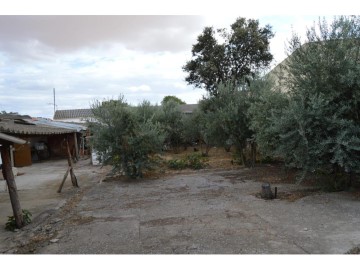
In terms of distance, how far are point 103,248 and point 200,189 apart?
17.2 ft

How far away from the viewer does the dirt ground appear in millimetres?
5055

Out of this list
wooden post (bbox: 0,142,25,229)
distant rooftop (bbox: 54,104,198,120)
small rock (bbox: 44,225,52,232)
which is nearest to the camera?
small rock (bbox: 44,225,52,232)

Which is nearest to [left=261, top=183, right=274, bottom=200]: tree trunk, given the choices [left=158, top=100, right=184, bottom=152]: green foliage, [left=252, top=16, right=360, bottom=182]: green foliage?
[left=252, top=16, right=360, bottom=182]: green foliage

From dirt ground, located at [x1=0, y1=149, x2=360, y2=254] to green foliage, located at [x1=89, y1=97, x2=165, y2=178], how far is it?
5.28ft

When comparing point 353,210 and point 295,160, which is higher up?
point 295,160

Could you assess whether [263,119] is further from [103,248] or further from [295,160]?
[103,248]

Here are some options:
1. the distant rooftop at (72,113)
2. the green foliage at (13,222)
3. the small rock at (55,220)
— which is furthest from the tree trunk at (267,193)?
the distant rooftop at (72,113)

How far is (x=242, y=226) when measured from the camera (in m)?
6.00

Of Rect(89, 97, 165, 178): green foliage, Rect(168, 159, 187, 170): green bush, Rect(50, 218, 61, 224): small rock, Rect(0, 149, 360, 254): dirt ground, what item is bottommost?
Rect(0, 149, 360, 254): dirt ground

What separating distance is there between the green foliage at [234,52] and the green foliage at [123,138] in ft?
43.7

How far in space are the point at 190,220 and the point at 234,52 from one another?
21.0 meters

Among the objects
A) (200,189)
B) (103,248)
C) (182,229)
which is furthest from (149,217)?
(200,189)

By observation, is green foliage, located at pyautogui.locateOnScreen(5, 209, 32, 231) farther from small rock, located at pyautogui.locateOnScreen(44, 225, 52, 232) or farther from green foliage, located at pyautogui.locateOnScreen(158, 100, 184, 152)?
green foliage, located at pyautogui.locateOnScreen(158, 100, 184, 152)

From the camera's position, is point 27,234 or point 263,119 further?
point 263,119
